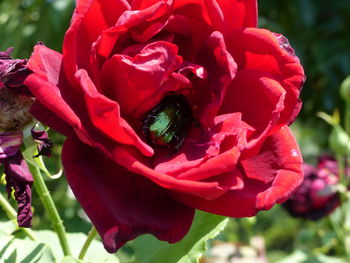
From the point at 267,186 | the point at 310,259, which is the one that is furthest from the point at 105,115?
the point at 310,259

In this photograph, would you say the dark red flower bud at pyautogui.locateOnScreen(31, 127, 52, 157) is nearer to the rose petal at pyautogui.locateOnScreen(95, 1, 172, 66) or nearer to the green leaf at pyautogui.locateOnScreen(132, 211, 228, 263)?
the rose petal at pyautogui.locateOnScreen(95, 1, 172, 66)

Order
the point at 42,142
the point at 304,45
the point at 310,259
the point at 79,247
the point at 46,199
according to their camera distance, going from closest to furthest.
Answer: the point at 42,142, the point at 46,199, the point at 79,247, the point at 310,259, the point at 304,45

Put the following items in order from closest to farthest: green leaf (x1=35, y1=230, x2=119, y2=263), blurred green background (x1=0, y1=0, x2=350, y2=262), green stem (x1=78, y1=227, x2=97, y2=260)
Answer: green stem (x1=78, y1=227, x2=97, y2=260) → green leaf (x1=35, y1=230, x2=119, y2=263) → blurred green background (x1=0, y1=0, x2=350, y2=262)

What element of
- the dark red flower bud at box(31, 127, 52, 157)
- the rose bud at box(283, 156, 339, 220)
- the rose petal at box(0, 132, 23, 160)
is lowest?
the rose bud at box(283, 156, 339, 220)

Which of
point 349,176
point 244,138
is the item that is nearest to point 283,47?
point 244,138

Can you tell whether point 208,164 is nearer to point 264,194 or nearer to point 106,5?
point 264,194

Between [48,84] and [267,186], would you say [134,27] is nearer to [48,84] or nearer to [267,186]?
[48,84]

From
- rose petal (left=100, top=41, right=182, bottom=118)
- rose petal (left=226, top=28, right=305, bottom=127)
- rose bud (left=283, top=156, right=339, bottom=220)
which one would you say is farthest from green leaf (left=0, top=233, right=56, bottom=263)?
rose bud (left=283, top=156, right=339, bottom=220)

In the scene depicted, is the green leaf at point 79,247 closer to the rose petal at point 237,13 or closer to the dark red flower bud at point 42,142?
the dark red flower bud at point 42,142
